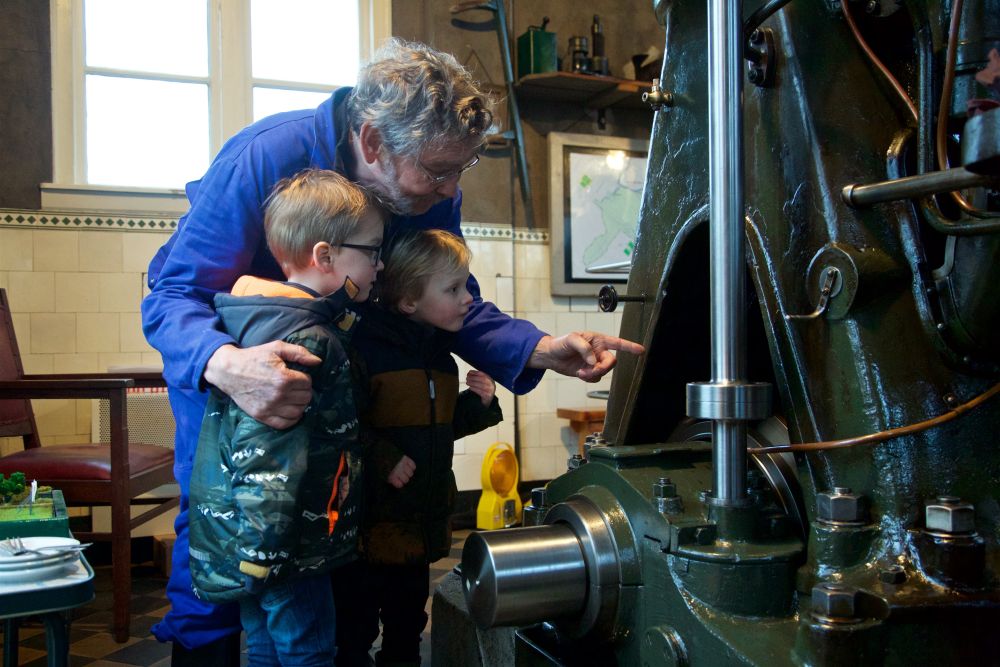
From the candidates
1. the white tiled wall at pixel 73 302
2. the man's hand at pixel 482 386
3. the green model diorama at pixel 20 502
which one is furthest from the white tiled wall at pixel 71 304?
the man's hand at pixel 482 386

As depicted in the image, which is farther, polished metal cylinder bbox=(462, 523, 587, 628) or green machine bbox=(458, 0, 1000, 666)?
polished metal cylinder bbox=(462, 523, 587, 628)

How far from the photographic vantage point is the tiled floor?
2762mm

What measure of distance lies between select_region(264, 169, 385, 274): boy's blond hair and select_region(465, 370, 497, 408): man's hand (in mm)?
581

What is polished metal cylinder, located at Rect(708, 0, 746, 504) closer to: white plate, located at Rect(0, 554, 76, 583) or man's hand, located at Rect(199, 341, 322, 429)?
man's hand, located at Rect(199, 341, 322, 429)

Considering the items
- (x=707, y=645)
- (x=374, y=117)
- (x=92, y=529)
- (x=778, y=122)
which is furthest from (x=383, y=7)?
(x=707, y=645)

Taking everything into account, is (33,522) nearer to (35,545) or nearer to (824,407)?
(35,545)

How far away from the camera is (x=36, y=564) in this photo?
1.51m

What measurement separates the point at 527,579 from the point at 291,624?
0.52 meters

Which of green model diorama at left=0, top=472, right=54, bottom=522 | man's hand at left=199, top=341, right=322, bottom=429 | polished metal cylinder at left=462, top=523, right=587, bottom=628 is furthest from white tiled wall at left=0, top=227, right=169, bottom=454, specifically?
polished metal cylinder at left=462, top=523, right=587, bottom=628

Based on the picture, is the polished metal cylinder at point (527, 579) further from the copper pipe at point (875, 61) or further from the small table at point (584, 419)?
the small table at point (584, 419)

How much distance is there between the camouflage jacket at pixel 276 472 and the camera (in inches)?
53.2

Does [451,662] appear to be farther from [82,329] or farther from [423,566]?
[82,329]

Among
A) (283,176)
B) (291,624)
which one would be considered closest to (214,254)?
(283,176)

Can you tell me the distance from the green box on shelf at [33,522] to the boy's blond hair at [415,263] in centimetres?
90
